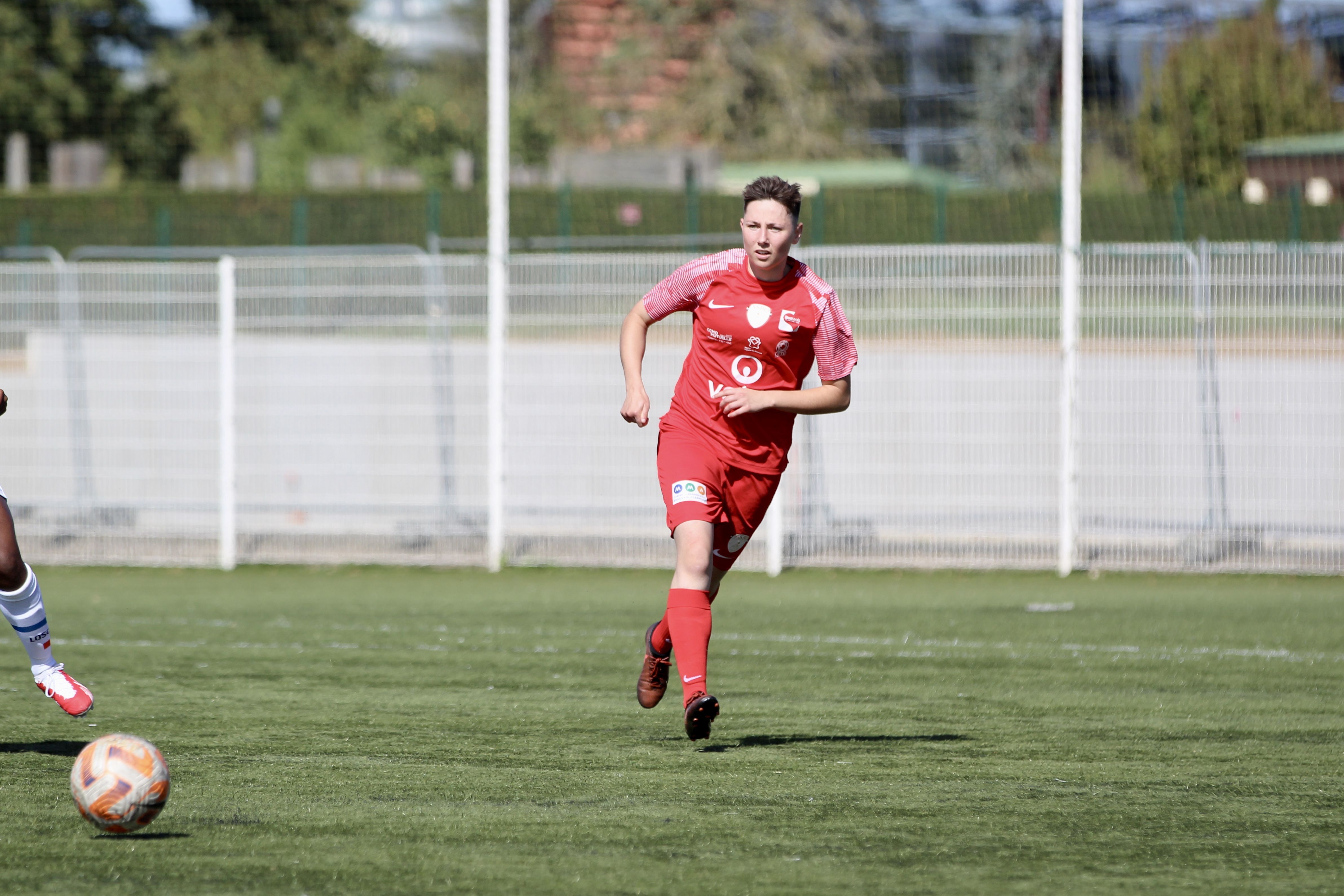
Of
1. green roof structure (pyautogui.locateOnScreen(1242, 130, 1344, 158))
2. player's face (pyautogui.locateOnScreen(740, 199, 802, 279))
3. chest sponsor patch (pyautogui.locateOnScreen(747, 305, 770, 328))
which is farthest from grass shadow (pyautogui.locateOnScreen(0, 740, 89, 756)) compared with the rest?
green roof structure (pyautogui.locateOnScreen(1242, 130, 1344, 158))

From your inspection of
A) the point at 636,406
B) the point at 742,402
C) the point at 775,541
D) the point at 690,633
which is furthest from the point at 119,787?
the point at 775,541

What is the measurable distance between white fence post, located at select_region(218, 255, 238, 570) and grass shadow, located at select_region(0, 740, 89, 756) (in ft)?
24.2

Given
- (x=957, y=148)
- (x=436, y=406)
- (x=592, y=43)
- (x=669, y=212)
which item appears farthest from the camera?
(x=592, y=43)

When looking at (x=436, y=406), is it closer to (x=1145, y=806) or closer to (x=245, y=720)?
(x=245, y=720)

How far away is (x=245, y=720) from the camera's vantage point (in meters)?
6.98

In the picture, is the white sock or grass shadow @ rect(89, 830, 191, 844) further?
the white sock

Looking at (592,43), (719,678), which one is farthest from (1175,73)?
(592,43)

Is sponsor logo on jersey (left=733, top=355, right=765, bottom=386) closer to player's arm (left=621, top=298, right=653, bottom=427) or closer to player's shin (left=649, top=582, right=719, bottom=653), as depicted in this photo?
player's arm (left=621, top=298, right=653, bottom=427)

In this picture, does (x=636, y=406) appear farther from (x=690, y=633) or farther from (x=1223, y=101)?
(x=1223, y=101)

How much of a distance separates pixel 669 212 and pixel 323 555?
18121 millimetres

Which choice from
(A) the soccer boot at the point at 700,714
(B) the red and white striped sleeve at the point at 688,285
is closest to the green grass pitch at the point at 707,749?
(A) the soccer boot at the point at 700,714

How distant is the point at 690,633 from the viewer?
629cm

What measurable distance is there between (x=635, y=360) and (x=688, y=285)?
0.35m

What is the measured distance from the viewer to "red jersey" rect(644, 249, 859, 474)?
649 centimetres
